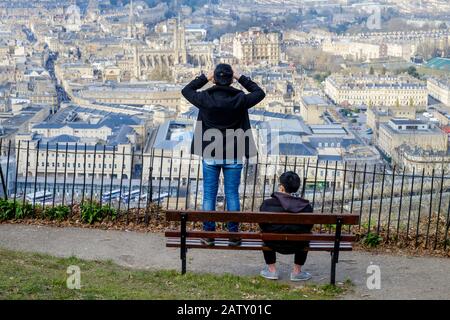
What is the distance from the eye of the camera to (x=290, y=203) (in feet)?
14.5

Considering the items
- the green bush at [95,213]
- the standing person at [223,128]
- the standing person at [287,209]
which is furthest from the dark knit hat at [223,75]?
the green bush at [95,213]

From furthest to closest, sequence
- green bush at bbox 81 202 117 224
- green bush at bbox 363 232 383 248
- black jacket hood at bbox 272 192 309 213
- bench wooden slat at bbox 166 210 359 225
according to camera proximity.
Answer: green bush at bbox 81 202 117 224 < green bush at bbox 363 232 383 248 < black jacket hood at bbox 272 192 309 213 < bench wooden slat at bbox 166 210 359 225

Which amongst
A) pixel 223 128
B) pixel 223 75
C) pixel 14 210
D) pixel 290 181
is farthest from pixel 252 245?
pixel 14 210

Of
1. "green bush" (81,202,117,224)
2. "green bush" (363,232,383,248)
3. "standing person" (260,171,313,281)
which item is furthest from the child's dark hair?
"green bush" (81,202,117,224)

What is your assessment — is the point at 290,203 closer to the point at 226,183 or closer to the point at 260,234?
the point at 260,234

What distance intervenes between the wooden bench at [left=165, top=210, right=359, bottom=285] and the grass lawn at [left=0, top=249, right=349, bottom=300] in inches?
6.4

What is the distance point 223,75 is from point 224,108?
0.57 ft

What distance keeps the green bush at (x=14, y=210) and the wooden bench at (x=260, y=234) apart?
169 centimetres

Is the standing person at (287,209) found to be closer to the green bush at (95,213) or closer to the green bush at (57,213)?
the green bush at (95,213)

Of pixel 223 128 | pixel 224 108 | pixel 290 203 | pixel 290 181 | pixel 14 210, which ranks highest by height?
pixel 224 108

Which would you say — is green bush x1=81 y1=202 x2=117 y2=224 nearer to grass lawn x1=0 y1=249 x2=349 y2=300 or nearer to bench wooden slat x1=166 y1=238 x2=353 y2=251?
grass lawn x1=0 y1=249 x2=349 y2=300

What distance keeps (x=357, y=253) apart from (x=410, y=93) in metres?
34.0

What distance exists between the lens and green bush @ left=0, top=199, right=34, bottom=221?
5.86 meters

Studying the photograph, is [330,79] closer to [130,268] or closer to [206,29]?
[206,29]
